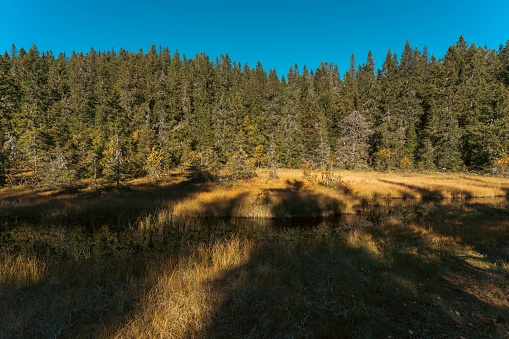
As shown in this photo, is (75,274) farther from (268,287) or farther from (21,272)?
(268,287)

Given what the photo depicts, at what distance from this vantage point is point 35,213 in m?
16.4

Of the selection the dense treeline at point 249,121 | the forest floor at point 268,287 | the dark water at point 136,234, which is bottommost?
the dark water at point 136,234

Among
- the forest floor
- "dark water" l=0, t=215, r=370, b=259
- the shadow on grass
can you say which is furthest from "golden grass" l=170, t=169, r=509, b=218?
the shadow on grass

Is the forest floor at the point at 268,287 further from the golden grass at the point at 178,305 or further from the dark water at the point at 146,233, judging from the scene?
the dark water at the point at 146,233

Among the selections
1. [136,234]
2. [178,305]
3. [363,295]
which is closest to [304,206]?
[136,234]

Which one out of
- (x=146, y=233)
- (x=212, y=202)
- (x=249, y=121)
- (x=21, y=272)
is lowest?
(x=146, y=233)

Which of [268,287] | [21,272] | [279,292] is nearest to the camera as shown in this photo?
[279,292]

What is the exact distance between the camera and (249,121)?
5778 centimetres

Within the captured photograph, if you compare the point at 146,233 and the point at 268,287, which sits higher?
the point at 268,287

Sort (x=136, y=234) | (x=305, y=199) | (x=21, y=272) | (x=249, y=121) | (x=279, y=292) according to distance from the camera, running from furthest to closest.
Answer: (x=249, y=121), (x=305, y=199), (x=136, y=234), (x=21, y=272), (x=279, y=292)

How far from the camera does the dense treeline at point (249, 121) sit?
119ft

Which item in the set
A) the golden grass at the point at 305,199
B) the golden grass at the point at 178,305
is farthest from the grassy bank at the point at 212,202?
the golden grass at the point at 178,305

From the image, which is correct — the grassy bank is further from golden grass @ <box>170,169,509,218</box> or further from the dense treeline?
the dense treeline

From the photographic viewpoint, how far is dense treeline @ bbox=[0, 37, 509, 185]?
36.4 metres
